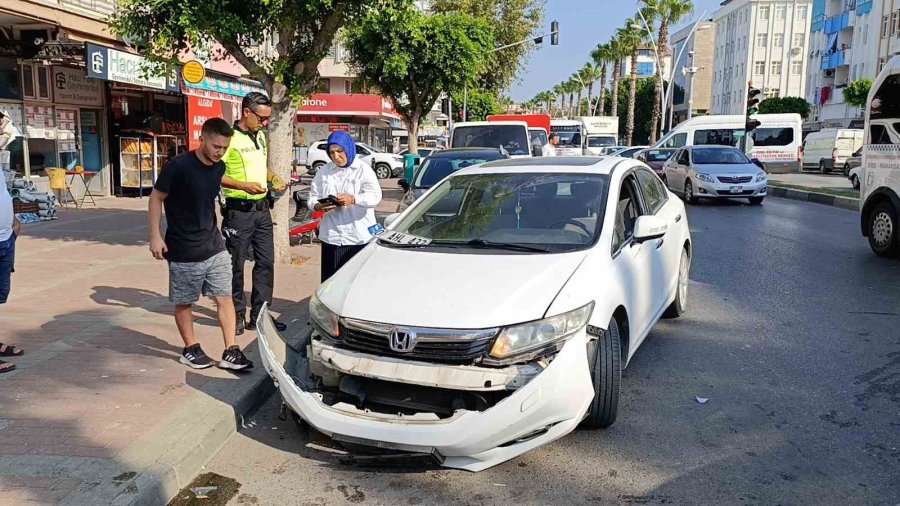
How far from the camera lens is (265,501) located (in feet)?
12.1

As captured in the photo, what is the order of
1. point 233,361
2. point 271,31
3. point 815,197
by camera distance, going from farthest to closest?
point 815,197, point 271,31, point 233,361

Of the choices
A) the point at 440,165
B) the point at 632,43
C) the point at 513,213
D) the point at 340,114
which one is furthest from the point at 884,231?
the point at 632,43

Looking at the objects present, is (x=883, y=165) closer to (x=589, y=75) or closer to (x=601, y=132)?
(x=601, y=132)

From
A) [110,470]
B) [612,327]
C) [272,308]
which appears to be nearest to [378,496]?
[110,470]

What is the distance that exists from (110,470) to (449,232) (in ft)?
8.04

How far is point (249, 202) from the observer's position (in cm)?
597

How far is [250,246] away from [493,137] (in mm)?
11311

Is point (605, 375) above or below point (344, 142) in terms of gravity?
below

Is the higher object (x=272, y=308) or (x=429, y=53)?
(x=429, y=53)

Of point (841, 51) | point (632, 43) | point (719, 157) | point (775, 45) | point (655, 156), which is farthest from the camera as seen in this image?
point (775, 45)

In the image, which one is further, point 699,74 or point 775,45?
point 699,74

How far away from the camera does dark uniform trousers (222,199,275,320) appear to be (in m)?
5.97

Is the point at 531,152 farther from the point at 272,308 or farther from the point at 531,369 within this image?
the point at 531,369

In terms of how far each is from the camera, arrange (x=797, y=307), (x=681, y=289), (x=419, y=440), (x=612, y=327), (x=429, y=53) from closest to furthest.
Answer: (x=419, y=440) → (x=612, y=327) → (x=681, y=289) → (x=797, y=307) → (x=429, y=53)
